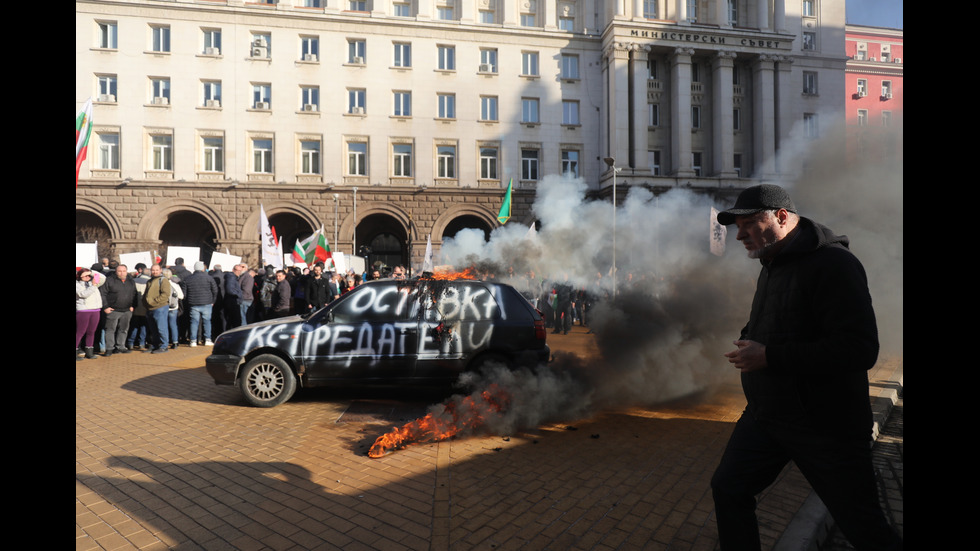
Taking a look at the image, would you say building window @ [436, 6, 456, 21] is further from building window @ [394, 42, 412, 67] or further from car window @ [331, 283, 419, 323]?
car window @ [331, 283, 419, 323]

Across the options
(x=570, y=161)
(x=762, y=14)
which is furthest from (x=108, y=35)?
(x=762, y=14)

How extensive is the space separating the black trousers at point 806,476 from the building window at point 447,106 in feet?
90.3

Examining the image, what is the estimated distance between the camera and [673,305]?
268 inches

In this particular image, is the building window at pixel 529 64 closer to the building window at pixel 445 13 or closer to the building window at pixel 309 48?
the building window at pixel 445 13

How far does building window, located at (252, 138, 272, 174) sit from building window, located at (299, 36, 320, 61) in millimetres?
4906

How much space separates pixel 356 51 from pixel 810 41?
29.0 meters

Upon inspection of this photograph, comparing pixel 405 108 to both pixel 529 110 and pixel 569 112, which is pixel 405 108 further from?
pixel 569 112

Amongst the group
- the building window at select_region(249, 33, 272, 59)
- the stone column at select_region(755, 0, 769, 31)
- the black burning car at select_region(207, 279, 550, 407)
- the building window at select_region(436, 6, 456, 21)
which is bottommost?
the black burning car at select_region(207, 279, 550, 407)

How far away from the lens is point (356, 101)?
1075 inches

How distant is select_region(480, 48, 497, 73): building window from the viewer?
2828cm

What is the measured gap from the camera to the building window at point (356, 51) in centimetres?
2711

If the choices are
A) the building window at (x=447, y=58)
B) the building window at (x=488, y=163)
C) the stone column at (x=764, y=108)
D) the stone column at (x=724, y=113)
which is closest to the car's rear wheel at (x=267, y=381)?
the building window at (x=488, y=163)

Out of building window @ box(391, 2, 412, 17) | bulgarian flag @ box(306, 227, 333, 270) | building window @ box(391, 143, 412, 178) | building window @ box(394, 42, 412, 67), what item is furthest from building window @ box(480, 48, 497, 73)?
bulgarian flag @ box(306, 227, 333, 270)
